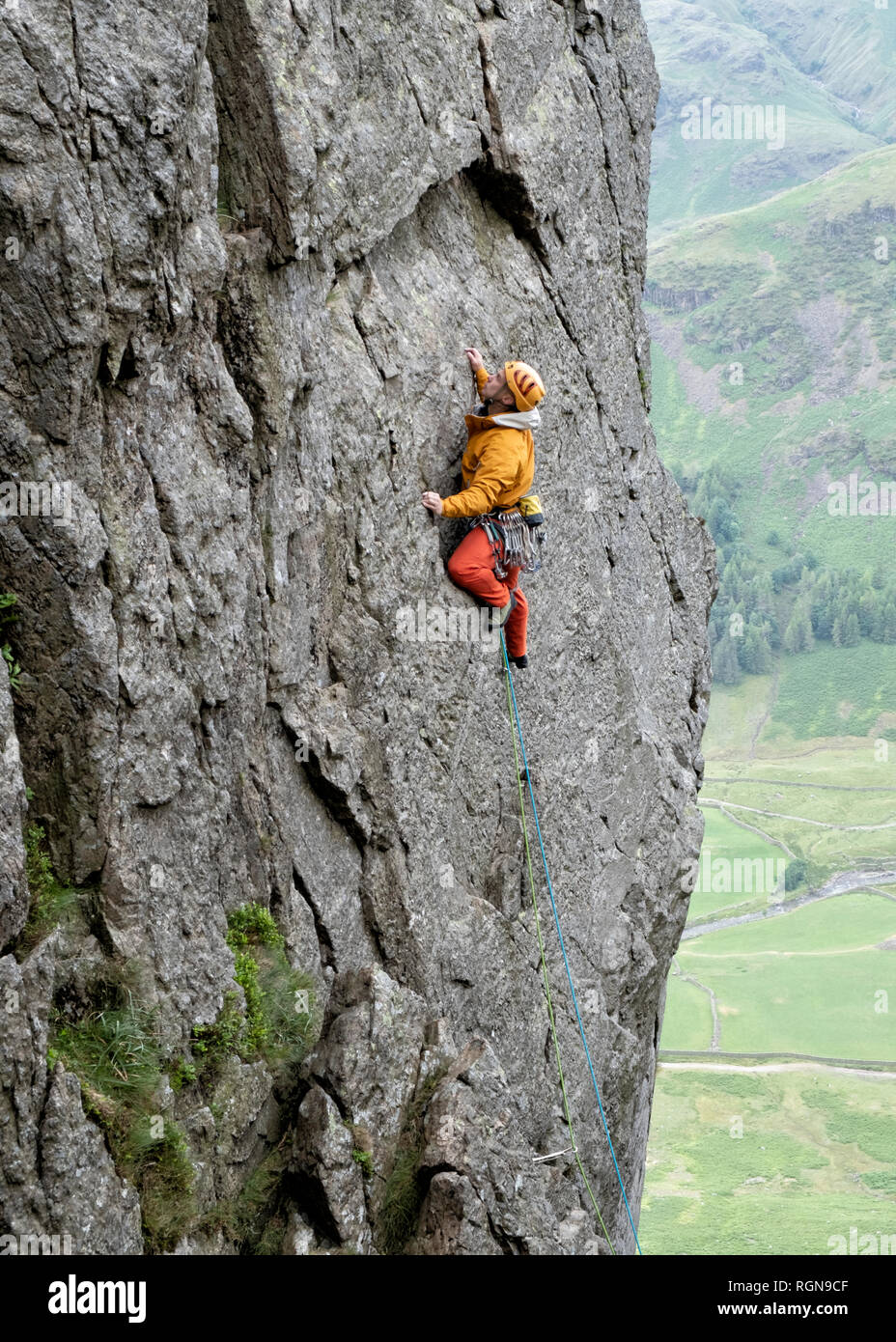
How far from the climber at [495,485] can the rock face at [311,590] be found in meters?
0.31

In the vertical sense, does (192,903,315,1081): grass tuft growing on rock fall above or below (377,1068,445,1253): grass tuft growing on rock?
above

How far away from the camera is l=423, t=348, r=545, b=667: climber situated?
48.9ft

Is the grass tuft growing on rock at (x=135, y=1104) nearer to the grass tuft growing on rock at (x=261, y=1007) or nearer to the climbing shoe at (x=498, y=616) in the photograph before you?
the grass tuft growing on rock at (x=261, y=1007)

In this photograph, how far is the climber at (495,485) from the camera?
48.9ft

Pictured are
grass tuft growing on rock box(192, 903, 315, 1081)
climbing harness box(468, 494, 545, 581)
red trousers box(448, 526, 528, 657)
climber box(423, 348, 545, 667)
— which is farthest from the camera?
climbing harness box(468, 494, 545, 581)

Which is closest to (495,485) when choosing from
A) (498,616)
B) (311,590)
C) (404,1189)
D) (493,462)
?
(493,462)

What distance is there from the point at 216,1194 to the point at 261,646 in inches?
203

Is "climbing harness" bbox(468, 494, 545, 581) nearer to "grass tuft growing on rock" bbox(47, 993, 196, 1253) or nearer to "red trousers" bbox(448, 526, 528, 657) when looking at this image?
"red trousers" bbox(448, 526, 528, 657)

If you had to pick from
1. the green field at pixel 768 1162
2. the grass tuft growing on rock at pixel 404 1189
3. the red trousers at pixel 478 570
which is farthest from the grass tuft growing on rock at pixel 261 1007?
the green field at pixel 768 1162

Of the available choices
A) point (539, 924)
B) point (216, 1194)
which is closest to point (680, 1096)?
point (539, 924)

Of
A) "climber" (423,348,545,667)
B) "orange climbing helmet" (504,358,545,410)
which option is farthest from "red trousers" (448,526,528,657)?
"orange climbing helmet" (504,358,545,410)

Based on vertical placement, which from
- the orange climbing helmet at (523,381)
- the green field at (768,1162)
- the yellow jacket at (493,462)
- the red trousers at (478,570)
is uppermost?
the orange climbing helmet at (523,381)
